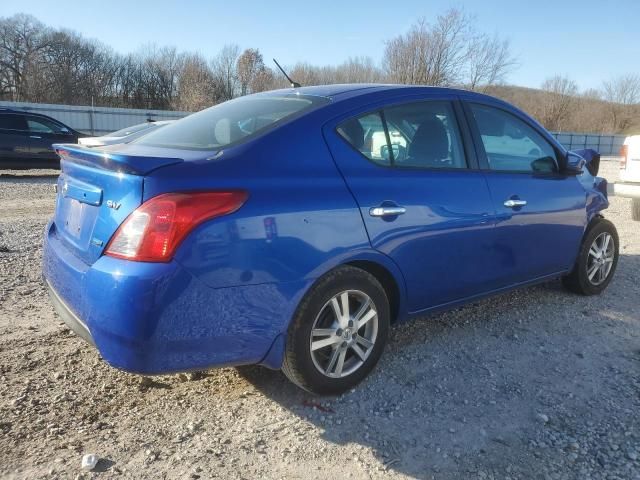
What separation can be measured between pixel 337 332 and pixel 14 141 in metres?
12.4

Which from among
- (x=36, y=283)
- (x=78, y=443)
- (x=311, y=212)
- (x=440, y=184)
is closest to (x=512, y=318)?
(x=440, y=184)

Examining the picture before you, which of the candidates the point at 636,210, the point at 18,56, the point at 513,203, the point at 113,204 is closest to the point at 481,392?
the point at 513,203

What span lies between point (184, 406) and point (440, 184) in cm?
194

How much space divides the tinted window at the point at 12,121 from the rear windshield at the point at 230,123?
11.2 m

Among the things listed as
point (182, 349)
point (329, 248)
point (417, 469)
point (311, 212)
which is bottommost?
point (417, 469)

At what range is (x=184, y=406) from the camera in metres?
2.77

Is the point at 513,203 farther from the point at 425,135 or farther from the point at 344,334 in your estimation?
the point at 344,334

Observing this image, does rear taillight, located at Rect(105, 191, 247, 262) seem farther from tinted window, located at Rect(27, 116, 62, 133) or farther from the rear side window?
tinted window, located at Rect(27, 116, 62, 133)

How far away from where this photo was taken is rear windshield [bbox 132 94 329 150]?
2.78 meters

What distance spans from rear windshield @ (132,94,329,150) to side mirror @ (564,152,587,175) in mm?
2288

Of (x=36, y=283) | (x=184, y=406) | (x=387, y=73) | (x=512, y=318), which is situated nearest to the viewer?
(x=184, y=406)

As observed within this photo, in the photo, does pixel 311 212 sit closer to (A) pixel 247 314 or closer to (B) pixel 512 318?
(A) pixel 247 314

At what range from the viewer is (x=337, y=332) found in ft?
9.29

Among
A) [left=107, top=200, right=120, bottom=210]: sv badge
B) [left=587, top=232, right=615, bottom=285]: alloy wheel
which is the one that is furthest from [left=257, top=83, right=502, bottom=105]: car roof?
[left=587, top=232, right=615, bottom=285]: alloy wheel
